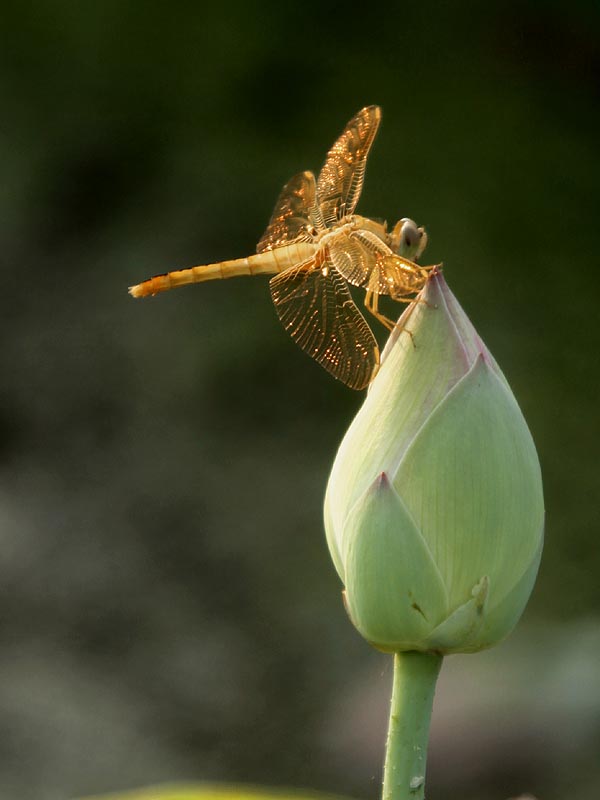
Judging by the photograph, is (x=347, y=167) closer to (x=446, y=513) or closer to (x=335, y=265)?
(x=335, y=265)

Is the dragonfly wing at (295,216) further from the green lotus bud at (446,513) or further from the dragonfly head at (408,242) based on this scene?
the green lotus bud at (446,513)

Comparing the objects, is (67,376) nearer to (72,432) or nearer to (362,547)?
(72,432)

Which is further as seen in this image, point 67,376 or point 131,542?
point 67,376

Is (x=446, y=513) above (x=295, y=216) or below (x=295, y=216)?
below

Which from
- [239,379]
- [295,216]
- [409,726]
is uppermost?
[295,216]

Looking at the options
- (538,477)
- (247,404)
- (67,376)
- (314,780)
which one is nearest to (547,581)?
(314,780)

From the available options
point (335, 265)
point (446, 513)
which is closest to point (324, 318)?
point (335, 265)
